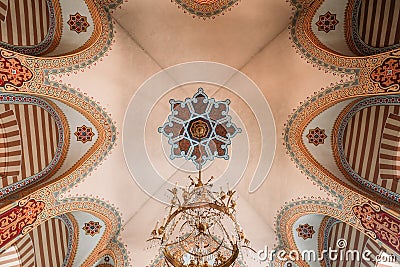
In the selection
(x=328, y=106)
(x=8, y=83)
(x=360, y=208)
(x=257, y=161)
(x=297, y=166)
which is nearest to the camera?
(x=8, y=83)

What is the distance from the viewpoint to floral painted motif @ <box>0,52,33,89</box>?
5984 mm

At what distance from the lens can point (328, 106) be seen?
775 centimetres

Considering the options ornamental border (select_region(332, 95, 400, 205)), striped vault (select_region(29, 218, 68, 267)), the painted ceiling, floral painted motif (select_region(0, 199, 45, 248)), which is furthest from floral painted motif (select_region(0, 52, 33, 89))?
ornamental border (select_region(332, 95, 400, 205))

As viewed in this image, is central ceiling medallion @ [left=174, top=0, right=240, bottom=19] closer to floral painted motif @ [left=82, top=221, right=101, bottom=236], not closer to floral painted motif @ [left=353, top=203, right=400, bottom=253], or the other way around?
floral painted motif @ [left=353, top=203, right=400, bottom=253]

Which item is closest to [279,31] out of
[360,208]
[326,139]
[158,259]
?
[326,139]

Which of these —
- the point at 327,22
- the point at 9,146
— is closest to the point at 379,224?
the point at 327,22

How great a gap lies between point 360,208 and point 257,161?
260cm

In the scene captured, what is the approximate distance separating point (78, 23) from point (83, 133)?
2344mm

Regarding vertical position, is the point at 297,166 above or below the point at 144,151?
above

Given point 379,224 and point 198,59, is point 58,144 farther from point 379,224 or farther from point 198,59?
point 379,224

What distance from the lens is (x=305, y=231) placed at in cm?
869

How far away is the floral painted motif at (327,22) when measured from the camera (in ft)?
24.0

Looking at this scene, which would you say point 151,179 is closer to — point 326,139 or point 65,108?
point 65,108

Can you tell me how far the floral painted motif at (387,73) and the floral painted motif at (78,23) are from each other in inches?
219
